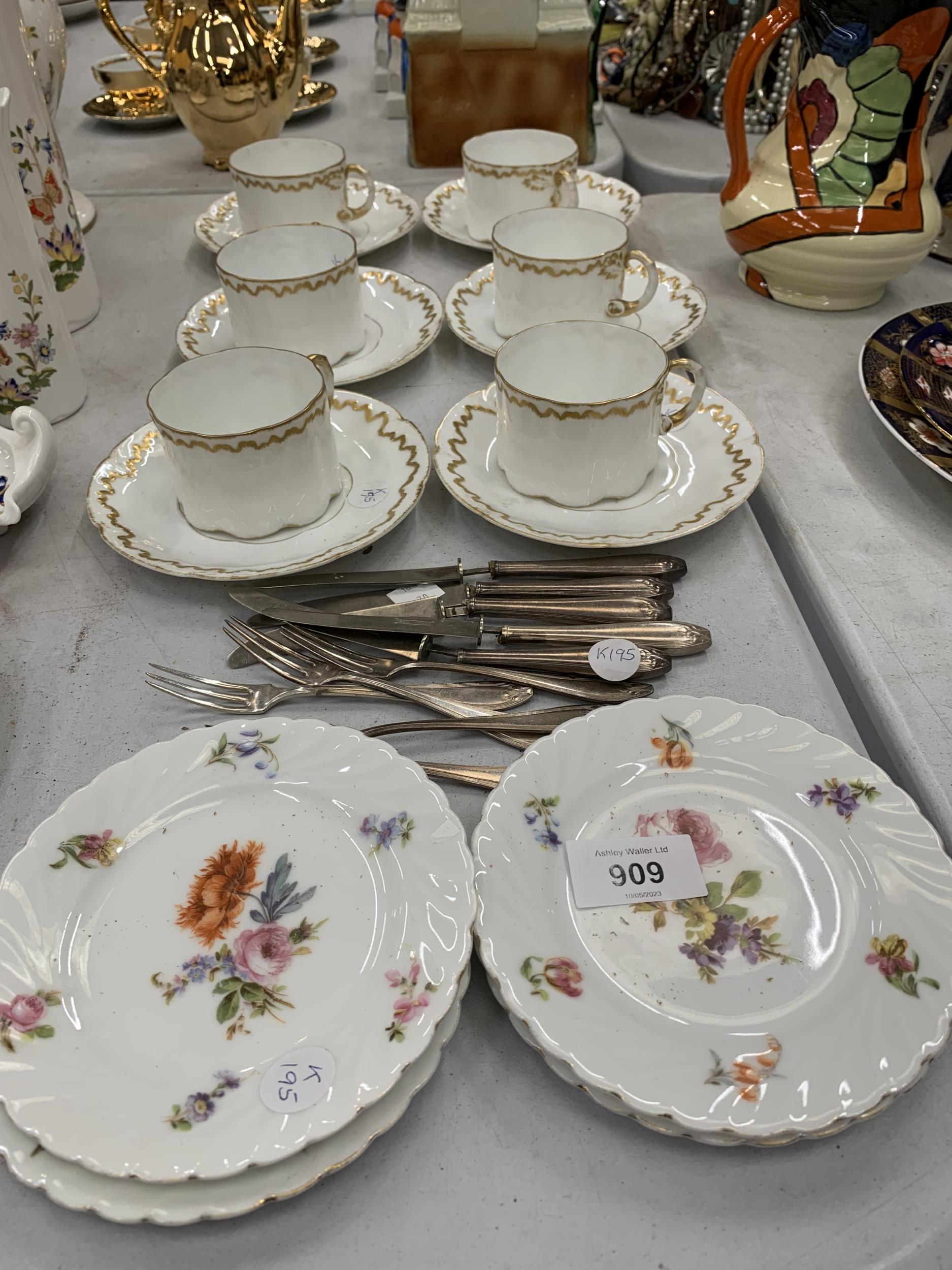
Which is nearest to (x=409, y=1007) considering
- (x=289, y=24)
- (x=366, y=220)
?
(x=366, y=220)

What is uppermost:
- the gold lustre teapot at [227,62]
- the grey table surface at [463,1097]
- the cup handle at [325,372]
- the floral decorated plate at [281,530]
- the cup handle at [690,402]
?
the gold lustre teapot at [227,62]

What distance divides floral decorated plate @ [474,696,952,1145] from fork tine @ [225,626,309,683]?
0.19m

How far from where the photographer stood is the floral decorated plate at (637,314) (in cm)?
92

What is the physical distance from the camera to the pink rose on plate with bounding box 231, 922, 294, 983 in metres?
0.45

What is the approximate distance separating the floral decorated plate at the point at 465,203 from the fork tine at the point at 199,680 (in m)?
0.72

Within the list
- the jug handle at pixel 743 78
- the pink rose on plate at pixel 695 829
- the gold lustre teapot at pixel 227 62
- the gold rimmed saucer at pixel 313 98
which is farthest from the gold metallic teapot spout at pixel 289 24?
the pink rose on plate at pixel 695 829

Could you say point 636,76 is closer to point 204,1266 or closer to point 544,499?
point 544,499

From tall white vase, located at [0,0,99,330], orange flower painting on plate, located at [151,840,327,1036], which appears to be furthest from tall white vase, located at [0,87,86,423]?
orange flower painting on plate, located at [151,840,327,1036]

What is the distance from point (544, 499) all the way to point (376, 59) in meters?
1.37

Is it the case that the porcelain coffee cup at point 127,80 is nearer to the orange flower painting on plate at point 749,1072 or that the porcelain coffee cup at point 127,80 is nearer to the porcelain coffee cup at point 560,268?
→ the porcelain coffee cup at point 560,268

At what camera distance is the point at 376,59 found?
1649mm

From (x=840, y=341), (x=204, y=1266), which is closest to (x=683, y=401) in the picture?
(x=840, y=341)

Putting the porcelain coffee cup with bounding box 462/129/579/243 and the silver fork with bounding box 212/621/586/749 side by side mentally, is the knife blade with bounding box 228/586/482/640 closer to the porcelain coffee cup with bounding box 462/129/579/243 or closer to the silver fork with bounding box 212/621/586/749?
the silver fork with bounding box 212/621/586/749

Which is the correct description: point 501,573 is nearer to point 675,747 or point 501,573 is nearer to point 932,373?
point 675,747
